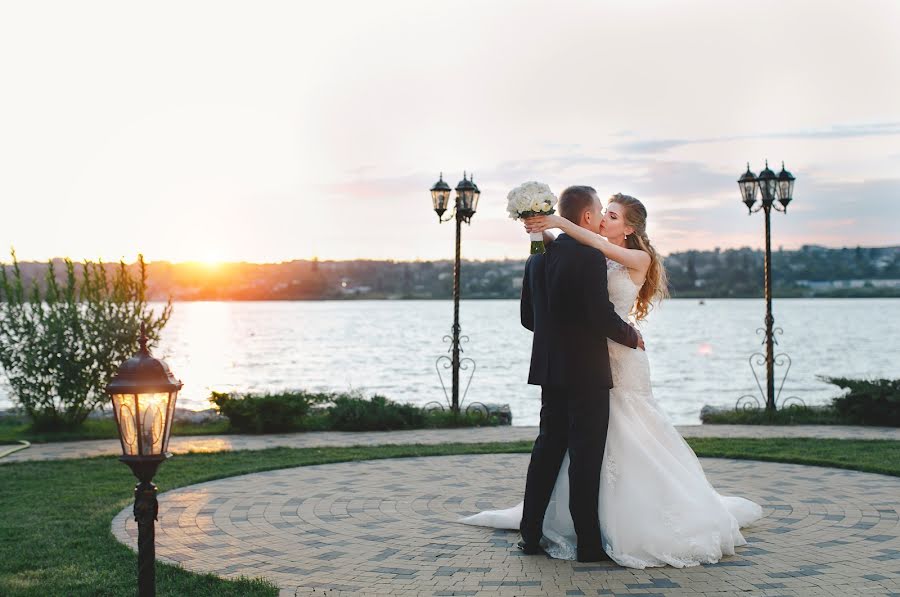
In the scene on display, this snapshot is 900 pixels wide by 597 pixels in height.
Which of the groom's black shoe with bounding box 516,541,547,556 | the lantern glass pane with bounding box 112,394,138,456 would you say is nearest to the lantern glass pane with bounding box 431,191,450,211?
the groom's black shoe with bounding box 516,541,547,556

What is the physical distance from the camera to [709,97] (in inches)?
748

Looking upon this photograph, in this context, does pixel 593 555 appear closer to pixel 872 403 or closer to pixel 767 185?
pixel 872 403

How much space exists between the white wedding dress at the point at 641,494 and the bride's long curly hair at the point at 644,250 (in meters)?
0.24

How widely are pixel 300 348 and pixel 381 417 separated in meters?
53.3

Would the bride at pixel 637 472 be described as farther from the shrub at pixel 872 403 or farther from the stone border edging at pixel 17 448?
the shrub at pixel 872 403

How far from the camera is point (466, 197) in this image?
1595cm

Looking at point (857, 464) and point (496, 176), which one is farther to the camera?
point (496, 176)

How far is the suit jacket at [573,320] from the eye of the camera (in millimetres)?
6180

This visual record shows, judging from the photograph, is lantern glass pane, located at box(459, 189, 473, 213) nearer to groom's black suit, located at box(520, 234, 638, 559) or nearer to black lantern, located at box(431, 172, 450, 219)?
black lantern, located at box(431, 172, 450, 219)

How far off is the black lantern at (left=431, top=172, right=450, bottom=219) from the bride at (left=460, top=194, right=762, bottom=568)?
30.5 feet

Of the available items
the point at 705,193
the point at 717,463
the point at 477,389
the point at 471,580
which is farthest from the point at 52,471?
the point at 477,389

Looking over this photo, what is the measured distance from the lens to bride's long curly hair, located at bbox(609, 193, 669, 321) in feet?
21.9

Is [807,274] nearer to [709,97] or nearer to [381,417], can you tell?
[709,97]

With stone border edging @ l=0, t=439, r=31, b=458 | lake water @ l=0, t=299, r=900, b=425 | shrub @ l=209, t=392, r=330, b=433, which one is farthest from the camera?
lake water @ l=0, t=299, r=900, b=425
